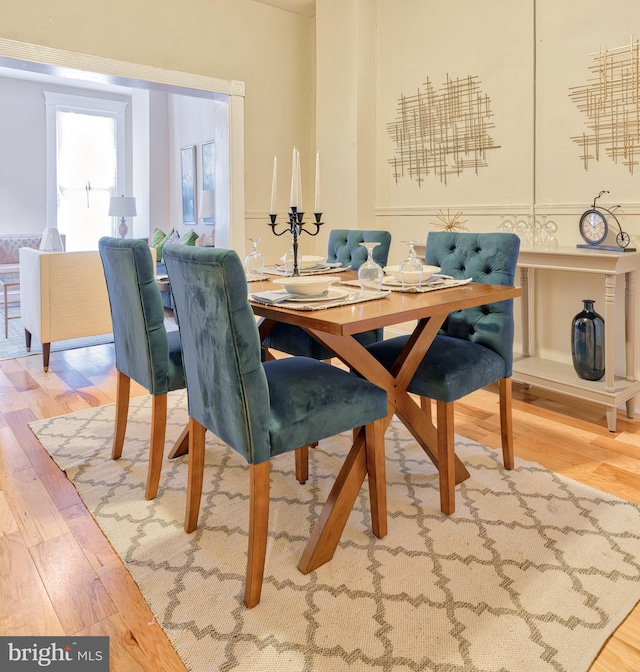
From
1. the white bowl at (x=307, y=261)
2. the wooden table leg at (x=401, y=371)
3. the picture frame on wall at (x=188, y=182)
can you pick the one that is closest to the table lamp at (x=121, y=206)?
the picture frame on wall at (x=188, y=182)

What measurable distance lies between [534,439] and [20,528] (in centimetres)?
221

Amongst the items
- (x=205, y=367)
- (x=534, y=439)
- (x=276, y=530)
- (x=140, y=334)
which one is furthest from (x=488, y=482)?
(x=140, y=334)

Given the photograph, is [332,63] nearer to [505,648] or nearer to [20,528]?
[20,528]

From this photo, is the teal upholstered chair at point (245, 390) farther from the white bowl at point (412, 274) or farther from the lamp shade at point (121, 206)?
the lamp shade at point (121, 206)

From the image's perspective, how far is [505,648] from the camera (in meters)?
1.32

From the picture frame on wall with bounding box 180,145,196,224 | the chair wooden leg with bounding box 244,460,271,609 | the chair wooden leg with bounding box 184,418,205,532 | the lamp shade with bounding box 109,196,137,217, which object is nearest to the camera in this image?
the chair wooden leg with bounding box 244,460,271,609

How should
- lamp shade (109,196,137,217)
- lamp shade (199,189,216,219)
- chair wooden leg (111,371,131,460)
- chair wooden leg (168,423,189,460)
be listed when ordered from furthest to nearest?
1. lamp shade (109,196,137,217)
2. lamp shade (199,189,216,219)
3. chair wooden leg (168,423,189,460)
4. chair wooden leg (111,371,131,460)

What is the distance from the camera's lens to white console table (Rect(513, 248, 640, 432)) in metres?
2.62

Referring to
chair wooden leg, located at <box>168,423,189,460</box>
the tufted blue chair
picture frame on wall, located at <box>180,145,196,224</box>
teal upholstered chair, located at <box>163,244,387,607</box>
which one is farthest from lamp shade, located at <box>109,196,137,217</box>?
teal upholstered chair, located at <box>163,244,387,607</box>

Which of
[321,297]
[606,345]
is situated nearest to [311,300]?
[321,297]

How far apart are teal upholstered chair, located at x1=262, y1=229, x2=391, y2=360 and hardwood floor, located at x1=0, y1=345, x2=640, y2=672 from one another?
0.82 meters

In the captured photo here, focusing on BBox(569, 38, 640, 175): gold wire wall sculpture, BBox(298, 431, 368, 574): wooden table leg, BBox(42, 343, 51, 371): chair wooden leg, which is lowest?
BBox(298, 431, 368, 574): wooden table leg

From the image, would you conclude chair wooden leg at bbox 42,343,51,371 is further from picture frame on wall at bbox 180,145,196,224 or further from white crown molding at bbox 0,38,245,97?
picture frame on wall at bbox 180,145,196,224

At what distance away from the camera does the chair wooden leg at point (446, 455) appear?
74.7 inches
